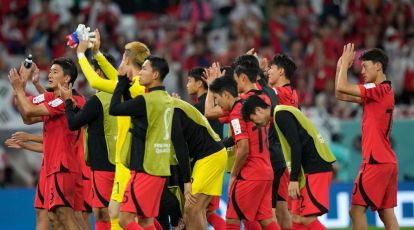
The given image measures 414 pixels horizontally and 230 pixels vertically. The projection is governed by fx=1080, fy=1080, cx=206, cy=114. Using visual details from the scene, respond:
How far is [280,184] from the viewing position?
12969mm

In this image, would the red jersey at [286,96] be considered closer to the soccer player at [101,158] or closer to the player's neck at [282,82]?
the player's neck at [282,82]

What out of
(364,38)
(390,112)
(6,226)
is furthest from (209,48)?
(390,112)

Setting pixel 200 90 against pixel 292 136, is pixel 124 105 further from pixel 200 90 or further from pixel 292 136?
pixel 200 90

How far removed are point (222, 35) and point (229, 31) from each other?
27 cm

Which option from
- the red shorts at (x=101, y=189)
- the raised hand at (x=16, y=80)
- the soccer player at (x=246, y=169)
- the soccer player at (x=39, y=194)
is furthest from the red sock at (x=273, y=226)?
the raised hand at (x=16, y=80)

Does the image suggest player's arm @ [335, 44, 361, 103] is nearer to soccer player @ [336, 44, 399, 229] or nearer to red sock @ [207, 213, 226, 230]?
soccer player @ [336, 44, 399, 229]

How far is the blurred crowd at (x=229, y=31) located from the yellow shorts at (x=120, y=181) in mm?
8377

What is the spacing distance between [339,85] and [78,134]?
3406mm

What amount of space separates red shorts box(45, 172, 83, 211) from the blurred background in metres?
6.44

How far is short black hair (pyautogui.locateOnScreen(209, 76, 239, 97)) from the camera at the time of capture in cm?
1190

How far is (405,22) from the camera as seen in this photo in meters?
22.2

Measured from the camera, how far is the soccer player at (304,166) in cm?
1204

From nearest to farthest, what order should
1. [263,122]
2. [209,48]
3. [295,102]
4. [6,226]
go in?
[263,122] < [295,102] < [6,226] < [209,48]

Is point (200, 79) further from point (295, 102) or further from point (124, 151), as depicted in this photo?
point (124, 151)
